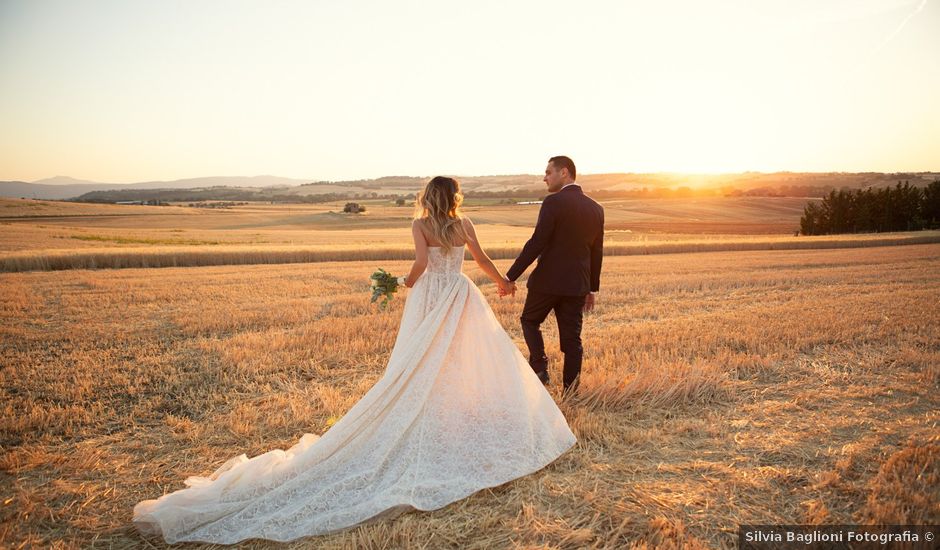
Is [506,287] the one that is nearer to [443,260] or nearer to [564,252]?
[564,252]

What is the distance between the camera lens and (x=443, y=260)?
17.3 ft

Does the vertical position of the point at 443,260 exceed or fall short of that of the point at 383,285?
it exceeds it

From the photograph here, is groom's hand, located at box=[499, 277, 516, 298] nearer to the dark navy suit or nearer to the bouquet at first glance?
the dark navy suit

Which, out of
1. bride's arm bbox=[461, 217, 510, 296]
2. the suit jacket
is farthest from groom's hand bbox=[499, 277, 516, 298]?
the suit jacket

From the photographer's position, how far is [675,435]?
5.63m

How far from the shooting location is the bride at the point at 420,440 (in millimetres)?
4094

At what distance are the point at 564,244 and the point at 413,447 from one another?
2.88 meters

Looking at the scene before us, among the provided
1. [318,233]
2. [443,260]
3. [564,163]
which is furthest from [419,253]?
[318,233]

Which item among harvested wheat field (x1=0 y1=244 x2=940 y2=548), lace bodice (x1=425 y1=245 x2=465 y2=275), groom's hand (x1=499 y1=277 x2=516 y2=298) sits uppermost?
lace bodice (x1=425 y1=245 x2=465 y2=275)

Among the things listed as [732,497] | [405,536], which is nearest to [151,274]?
[405,536]


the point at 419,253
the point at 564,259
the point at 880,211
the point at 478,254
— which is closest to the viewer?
the point at 419,253

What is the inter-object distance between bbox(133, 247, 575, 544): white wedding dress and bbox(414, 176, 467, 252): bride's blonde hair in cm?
22

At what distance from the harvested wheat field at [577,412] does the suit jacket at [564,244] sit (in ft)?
4.89

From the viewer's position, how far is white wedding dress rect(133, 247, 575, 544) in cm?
408
